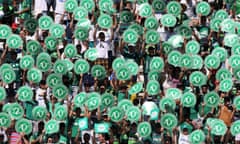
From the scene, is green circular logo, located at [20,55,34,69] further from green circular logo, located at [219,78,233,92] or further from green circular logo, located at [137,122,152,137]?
green circular logo, located at [219,78,233,92]

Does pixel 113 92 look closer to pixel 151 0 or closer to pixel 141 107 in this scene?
pixel 141 107

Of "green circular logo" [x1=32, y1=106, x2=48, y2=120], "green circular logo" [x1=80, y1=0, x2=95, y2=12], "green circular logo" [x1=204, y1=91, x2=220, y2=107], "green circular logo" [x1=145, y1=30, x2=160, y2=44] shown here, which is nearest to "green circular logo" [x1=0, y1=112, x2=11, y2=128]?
"green circular logo" [x1=32, y1=106, x2=48, y2=120]

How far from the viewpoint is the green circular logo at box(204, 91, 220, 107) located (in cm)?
1401

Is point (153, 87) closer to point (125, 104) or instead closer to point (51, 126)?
point (125, 104)

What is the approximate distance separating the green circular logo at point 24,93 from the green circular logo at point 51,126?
513 millimetres

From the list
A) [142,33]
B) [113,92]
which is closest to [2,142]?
[113,92]

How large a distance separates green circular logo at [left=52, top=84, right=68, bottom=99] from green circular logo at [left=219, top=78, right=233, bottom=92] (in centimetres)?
241

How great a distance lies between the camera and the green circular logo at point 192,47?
14.5 m

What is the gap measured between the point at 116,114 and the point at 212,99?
4.92 ft

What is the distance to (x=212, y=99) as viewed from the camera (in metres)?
14.0

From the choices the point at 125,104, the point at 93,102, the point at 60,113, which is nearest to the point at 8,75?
the point at 60,113

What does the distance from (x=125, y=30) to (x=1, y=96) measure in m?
2.35

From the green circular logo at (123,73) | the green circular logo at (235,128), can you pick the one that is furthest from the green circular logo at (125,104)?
the green circular logo at (235,128)

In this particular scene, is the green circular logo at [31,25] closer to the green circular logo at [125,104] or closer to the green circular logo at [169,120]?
the green circular logo at [125,104]
